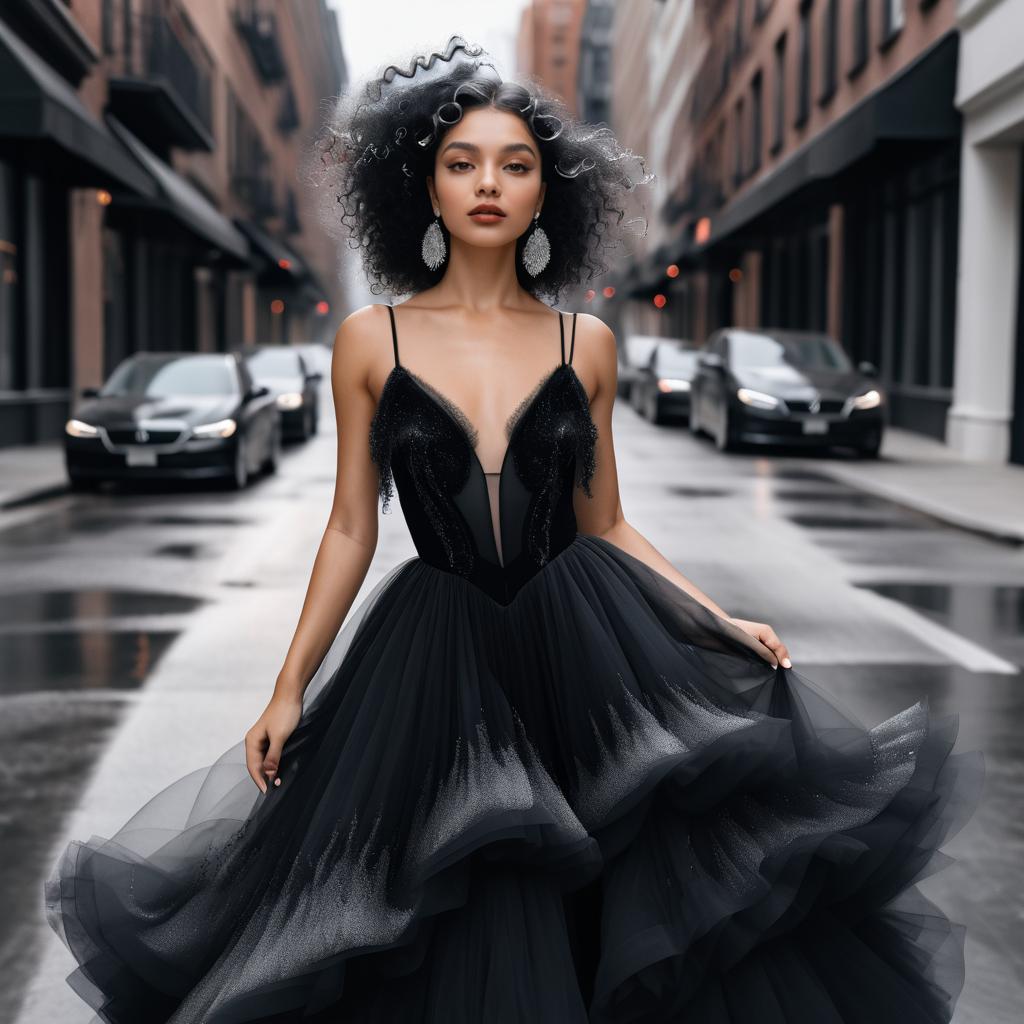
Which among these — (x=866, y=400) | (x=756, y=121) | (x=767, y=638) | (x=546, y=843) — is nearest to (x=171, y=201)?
(x=866, y=400)

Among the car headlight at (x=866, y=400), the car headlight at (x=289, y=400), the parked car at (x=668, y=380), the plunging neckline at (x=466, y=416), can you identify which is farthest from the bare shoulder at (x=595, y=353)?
the parked car at (x=668, y=380)

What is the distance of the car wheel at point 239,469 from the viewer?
16.2 metres

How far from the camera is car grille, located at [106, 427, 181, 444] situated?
15828mm

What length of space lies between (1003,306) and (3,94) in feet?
41.4

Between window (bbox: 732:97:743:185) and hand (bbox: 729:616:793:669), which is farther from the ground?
window (bbox: 732:97:743:185)

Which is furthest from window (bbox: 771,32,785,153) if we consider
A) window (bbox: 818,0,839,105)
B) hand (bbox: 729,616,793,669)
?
hand (bbox: 729,616,793,669)

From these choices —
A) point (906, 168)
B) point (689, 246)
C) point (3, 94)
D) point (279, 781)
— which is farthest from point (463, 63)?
point (689, 246)

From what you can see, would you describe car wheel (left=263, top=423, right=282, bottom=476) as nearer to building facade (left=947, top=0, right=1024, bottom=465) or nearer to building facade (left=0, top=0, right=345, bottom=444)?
building facade (left=0, top=0, right=345, bottom=444)

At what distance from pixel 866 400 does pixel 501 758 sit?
1804cm

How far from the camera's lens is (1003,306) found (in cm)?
2083

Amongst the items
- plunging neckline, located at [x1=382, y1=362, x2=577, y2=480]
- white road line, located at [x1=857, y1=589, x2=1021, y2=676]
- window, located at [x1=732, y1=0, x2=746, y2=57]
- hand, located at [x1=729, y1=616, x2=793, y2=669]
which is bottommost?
white road line, located at [x1=857, y1=589, x2=1021, y2=676]

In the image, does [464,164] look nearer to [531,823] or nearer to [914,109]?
[531,823]

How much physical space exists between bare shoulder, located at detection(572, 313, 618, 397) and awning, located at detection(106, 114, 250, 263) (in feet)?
78.6

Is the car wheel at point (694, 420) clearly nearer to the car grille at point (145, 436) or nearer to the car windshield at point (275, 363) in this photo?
the car windshield at point (275, 363)
